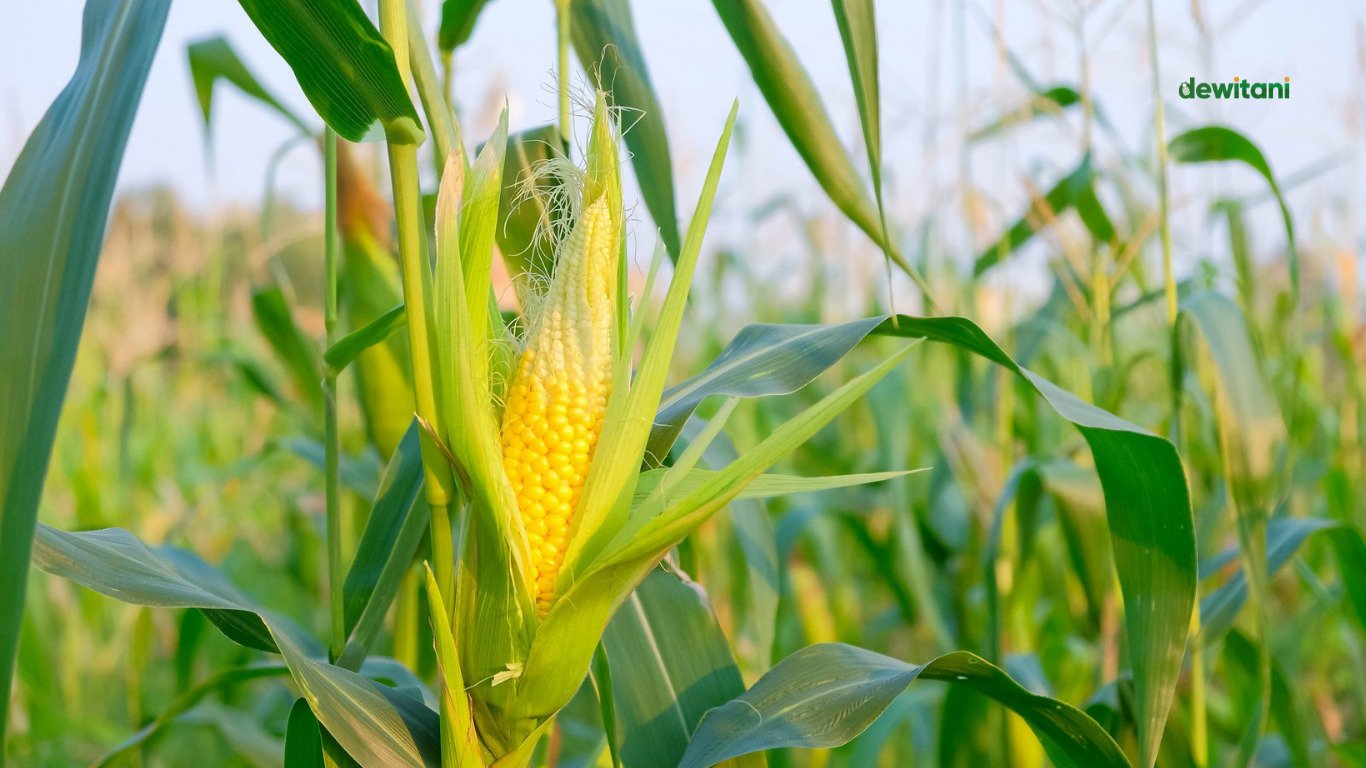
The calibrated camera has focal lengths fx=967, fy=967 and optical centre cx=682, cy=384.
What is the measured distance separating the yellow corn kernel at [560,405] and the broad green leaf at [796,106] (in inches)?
8.9

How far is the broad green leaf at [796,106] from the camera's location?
0.71m

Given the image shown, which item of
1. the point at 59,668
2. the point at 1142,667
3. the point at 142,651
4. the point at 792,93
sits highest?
the point at 792,93

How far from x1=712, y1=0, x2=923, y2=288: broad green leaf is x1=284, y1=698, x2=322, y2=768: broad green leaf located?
0.52 metres

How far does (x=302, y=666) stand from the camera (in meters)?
0.52

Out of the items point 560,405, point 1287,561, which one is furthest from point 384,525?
point 1287,561

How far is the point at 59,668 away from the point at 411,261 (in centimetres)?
181

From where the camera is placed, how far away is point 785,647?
204 cm

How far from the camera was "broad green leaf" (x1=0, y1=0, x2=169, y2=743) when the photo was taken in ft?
1.12

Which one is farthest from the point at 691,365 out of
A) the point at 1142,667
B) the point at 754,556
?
the point at 1142,667

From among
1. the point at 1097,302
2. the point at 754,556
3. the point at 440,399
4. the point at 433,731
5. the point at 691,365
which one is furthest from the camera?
the point at 691,365

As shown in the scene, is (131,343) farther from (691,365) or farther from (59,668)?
(691,365)

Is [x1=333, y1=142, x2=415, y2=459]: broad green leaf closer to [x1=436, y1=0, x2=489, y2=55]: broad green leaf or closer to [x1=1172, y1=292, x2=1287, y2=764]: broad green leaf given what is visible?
[x1=436, y1=0, x2=489, y2=55]: broad green leaf

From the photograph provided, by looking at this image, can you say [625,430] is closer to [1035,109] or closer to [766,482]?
[766,482]

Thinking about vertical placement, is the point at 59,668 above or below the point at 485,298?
below
